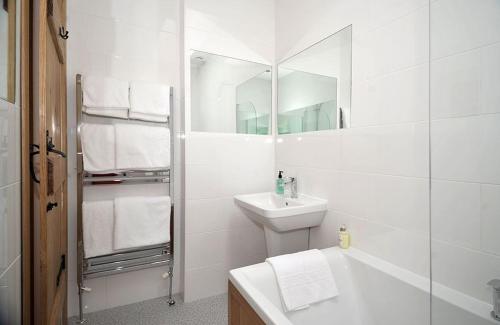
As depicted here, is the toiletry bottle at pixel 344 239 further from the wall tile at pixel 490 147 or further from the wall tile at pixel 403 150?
the wall tile at pixel 490 147

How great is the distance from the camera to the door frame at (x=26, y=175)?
78 centimetres

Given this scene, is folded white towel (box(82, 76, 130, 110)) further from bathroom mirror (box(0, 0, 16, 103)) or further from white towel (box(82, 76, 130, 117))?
bathroom mirror (box(0, 0, 16, 103))

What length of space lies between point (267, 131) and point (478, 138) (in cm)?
166

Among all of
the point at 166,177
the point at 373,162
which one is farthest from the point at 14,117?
the point at 373,162

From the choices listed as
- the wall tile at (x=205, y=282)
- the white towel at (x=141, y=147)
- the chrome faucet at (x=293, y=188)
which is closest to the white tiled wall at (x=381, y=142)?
the chrome faucet at (x=293, y=188)

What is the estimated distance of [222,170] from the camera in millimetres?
1970

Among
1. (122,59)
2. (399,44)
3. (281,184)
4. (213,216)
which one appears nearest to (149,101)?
(122,59)

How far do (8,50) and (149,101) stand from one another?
1047 mm

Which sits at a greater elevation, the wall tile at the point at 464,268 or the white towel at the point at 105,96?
the white towel at the point at 105,96

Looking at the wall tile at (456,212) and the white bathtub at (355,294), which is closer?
the wall tile at (456,212)

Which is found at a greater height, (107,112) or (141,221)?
(107,112)

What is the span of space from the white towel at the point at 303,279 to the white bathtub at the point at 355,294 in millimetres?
42

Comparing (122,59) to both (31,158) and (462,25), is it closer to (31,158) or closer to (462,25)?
(31,158)

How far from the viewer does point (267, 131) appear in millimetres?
2176
